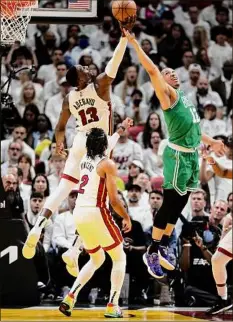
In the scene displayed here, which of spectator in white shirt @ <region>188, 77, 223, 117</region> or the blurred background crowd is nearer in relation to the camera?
the blurred background crowd

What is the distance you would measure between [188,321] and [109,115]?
247 centimetres

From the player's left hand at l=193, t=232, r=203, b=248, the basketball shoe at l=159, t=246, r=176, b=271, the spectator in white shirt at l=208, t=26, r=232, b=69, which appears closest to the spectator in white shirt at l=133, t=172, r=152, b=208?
the player's left hand at l=193, t=232, r=203, b=248

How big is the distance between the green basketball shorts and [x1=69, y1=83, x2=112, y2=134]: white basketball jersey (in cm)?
81

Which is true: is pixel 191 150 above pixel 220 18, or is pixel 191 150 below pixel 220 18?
below

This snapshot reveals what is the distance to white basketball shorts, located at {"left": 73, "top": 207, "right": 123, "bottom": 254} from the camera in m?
11.2

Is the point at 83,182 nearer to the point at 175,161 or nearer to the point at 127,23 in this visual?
the point at 175,161

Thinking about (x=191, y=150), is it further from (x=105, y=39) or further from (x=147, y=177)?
(x=105, y=39)

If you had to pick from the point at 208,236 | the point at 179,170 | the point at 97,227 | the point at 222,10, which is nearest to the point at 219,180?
the point at 208,236

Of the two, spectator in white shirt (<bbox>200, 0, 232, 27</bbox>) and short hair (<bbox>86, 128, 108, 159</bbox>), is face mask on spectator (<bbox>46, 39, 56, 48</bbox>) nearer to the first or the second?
spectator in white shirt (<bbox>200, 0, 232, 27</bbox>)

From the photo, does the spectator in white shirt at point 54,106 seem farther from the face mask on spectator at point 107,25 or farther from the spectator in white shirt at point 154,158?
the face mask on spectator at point 107,25

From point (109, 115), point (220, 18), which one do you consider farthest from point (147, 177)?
point (220, 18)

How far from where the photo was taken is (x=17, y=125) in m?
16.2

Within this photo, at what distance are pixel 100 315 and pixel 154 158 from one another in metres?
4.30

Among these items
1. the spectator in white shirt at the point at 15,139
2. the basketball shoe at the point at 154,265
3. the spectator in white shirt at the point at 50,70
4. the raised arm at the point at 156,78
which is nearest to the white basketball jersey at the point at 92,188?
the basketball shoe at the point at 154,265
